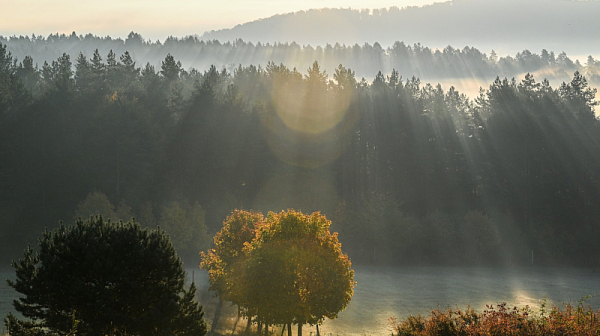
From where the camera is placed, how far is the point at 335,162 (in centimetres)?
8469

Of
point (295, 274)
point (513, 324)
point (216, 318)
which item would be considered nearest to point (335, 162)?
point (216, 318)

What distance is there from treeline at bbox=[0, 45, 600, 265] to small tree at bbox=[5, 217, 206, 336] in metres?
49.3

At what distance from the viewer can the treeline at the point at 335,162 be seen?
7275 centimetres

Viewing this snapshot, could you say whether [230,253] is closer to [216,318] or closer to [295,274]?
[216,318]

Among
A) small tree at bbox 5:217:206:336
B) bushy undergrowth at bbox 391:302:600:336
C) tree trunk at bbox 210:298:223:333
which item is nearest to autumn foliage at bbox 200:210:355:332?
bushy undergrowth at bbox 391:302:600:336

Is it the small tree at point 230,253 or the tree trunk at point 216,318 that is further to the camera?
the tree trunk at point 216,318

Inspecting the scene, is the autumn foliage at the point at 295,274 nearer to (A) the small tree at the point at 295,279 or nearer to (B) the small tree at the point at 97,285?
(A) the small tree at the point at 295,279

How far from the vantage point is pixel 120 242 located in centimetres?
2081

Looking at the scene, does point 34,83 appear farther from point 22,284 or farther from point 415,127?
point 22,284

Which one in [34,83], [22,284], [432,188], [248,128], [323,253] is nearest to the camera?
[22,284]

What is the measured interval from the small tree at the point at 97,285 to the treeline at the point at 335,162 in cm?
4926

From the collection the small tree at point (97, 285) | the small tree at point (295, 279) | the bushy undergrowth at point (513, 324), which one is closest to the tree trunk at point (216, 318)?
the small tree at point (295, 279)

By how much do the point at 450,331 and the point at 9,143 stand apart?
67.6 metres

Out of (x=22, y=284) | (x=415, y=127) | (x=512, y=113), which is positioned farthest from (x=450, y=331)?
(x=512, y=113)
